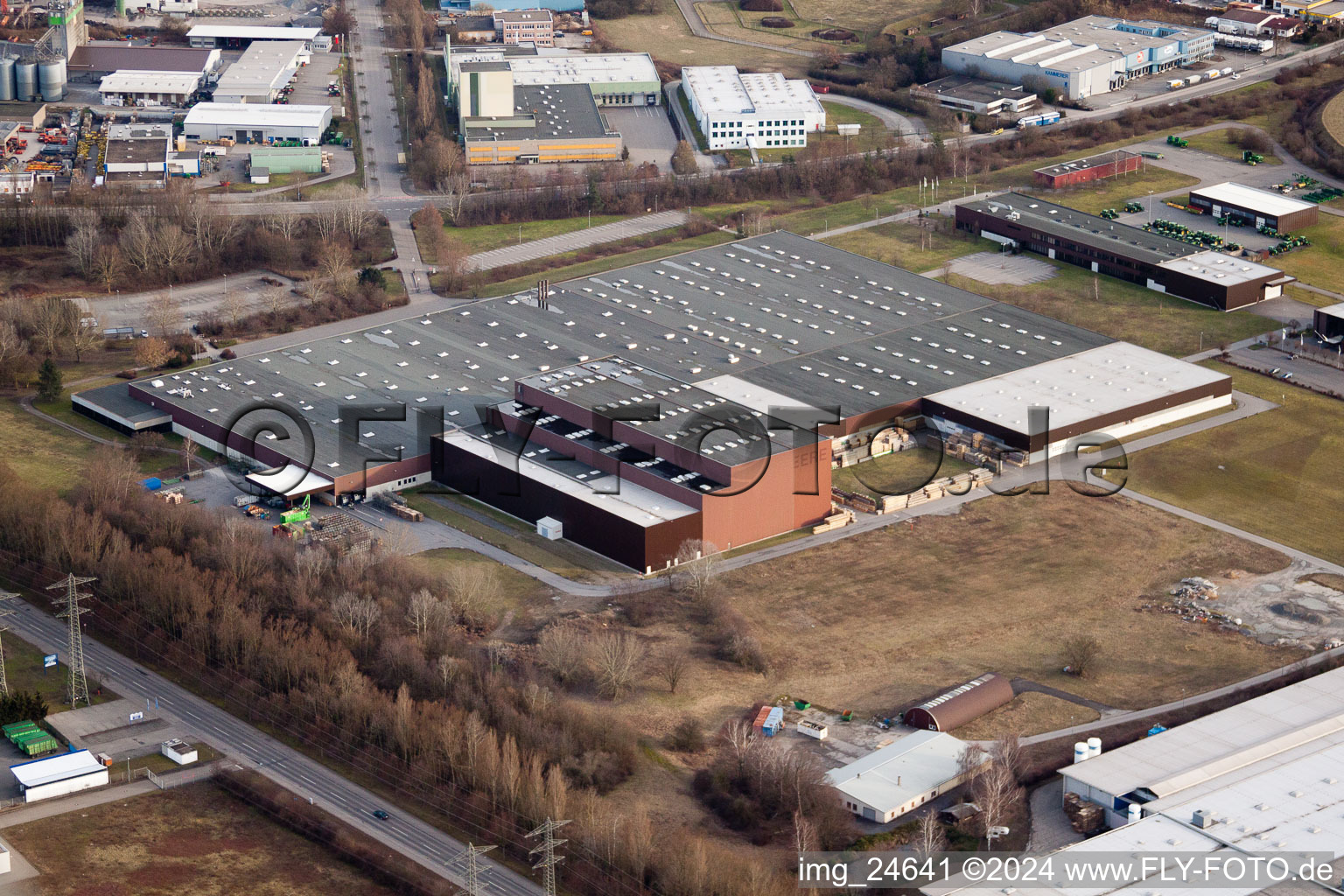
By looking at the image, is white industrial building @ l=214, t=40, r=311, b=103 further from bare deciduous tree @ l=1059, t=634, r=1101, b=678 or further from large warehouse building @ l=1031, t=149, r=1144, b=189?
bare deciduous tree @ l=1059, t=634, r=1101, b=678

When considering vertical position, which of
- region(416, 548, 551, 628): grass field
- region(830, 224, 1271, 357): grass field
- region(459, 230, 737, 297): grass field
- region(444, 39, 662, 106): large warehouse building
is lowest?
region(416, 548, 551, 628): grass field

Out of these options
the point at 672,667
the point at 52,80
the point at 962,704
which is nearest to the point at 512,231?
the point at 52,80

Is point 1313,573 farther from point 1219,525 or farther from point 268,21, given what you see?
point 268,21

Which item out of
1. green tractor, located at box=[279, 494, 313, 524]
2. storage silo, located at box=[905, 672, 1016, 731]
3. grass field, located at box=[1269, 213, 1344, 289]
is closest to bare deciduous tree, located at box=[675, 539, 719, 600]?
storage silo, located at box=[905, 672, 1016, 731]

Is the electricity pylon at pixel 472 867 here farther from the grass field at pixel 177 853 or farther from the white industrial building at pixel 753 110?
the white industrial building at pixel 753 110

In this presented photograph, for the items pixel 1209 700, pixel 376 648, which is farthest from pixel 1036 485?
pixel 376 648
